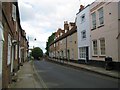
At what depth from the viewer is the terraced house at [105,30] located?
21.9 meters

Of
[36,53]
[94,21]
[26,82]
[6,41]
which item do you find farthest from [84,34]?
[36,53]

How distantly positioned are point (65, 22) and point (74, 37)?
17934 millimetres

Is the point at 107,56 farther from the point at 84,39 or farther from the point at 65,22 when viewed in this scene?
the point at 65,22

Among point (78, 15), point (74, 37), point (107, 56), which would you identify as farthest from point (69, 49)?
point (107, 56)

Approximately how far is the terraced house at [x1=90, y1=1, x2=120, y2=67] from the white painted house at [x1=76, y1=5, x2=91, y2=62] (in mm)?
1994

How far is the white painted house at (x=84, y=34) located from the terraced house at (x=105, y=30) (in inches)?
78.5

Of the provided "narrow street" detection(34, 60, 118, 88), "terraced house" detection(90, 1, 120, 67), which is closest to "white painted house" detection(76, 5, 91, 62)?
"terraced house" detection(90, 1, 120, 67)

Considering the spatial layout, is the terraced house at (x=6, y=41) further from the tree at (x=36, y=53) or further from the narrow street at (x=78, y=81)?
the tree at (x=36, y=53)

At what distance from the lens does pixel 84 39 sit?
33.1m

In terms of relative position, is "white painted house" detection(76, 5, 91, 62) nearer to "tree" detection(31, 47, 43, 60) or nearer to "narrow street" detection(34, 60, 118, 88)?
"narrow street" detection(34, 60, 118, 88)

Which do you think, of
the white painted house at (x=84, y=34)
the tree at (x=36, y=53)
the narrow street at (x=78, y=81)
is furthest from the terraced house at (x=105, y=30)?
the tree at (x=36, y=53)

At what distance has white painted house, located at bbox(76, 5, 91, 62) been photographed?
31.2 m

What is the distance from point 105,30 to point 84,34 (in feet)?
29.5

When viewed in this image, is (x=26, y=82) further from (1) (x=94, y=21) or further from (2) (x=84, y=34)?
(2) (x=84, y=34)
